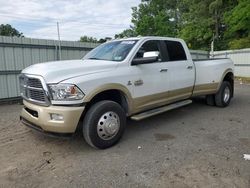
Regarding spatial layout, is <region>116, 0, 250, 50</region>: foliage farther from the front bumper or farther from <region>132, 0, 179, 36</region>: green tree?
the front bumper

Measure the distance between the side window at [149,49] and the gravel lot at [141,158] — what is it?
1649mm

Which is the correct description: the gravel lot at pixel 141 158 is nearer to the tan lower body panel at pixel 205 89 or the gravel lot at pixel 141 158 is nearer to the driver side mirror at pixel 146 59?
the tan lower body panel at pixel 205 89

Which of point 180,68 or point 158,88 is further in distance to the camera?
point 180,68

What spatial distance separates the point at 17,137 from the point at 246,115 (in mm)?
5743

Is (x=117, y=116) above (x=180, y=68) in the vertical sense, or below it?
below

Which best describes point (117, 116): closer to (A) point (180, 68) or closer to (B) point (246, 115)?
(A) point (180, 68)

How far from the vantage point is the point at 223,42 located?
32.8 meters

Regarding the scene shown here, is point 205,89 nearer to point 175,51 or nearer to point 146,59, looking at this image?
point 175,51

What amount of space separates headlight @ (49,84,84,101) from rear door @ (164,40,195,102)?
8.35ft

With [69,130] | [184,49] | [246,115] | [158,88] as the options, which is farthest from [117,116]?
[246,115]

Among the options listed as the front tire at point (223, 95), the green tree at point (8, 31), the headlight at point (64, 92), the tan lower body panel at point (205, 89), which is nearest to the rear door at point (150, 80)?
the headlight at point (64, 92)

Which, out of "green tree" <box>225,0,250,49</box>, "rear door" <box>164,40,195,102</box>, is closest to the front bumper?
"rear door" <box>164,40,195,102</box>

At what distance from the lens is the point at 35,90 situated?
14.5 feet

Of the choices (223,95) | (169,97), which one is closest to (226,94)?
(223,95)
